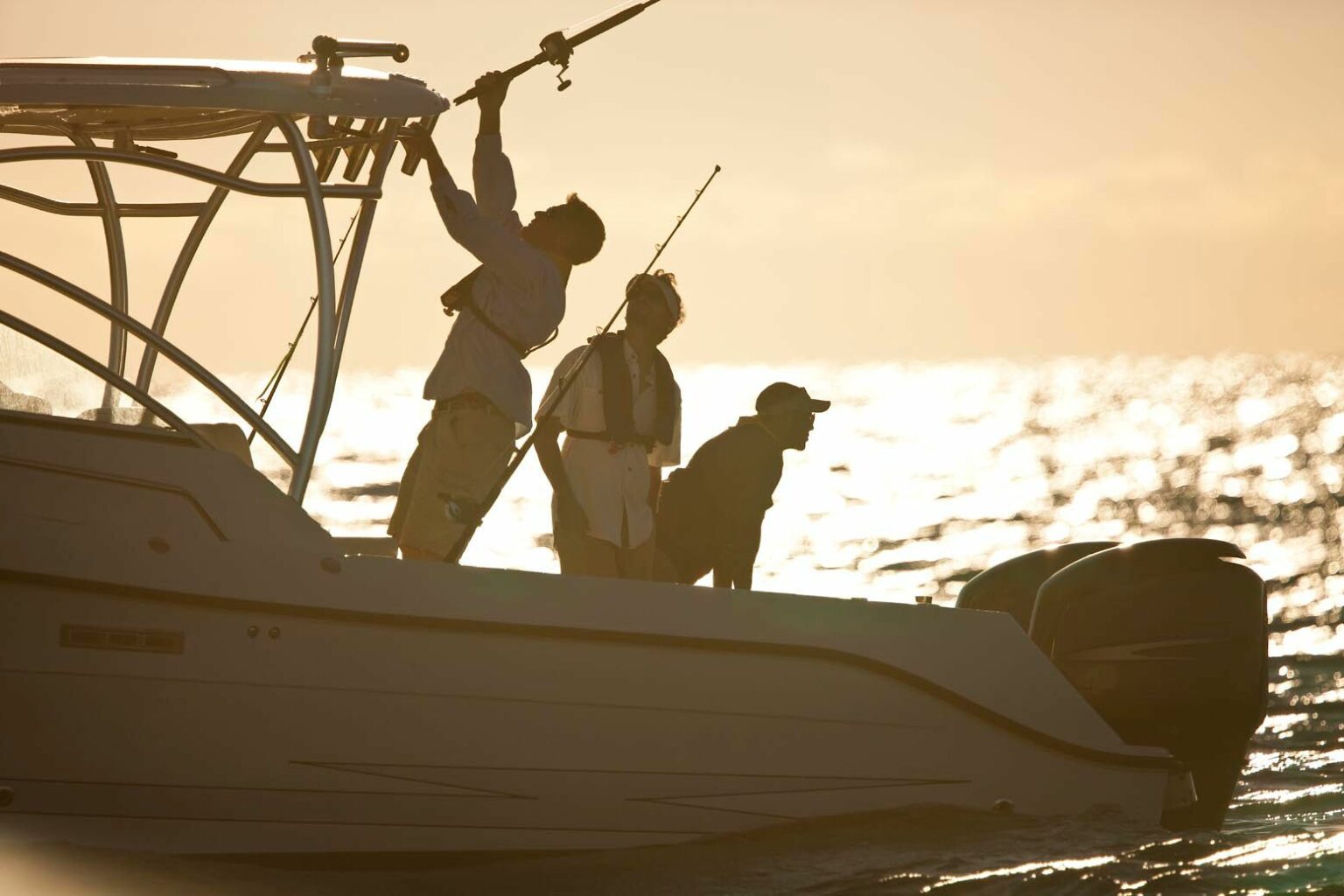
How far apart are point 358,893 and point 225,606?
2.96 ft

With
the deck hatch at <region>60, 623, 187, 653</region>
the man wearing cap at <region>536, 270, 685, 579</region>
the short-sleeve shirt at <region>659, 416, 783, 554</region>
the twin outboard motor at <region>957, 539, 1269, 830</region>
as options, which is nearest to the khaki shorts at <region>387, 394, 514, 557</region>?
the man wearing cap at <region>536, 270, 685, 579</region>

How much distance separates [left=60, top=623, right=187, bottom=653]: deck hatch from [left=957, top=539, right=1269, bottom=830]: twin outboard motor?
9.65 feet

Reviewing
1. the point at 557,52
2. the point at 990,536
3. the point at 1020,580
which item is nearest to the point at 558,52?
the point at 557,52

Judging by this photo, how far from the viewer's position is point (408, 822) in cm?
525

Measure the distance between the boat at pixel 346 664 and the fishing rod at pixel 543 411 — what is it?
34 centimetres

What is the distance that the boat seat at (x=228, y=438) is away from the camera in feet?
17.8

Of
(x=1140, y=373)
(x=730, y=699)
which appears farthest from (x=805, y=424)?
(x=1140, y=373)

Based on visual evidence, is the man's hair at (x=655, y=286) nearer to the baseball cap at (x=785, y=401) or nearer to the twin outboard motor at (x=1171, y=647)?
the baseball cap at (x=785, y=401)

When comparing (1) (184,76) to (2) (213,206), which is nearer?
(1) (184,76)

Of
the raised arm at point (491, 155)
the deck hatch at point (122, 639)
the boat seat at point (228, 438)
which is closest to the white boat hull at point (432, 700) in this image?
the deck hatch at point (122, 639)

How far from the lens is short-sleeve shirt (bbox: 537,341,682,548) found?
6199mm

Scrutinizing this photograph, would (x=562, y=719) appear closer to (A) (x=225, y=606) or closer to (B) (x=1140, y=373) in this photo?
(A) (x=225, y=606)

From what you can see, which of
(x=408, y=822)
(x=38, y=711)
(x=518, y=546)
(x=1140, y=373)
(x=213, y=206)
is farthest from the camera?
(x=1140, y=373)

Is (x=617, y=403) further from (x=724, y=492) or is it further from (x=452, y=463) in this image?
(x=452, y=463)
